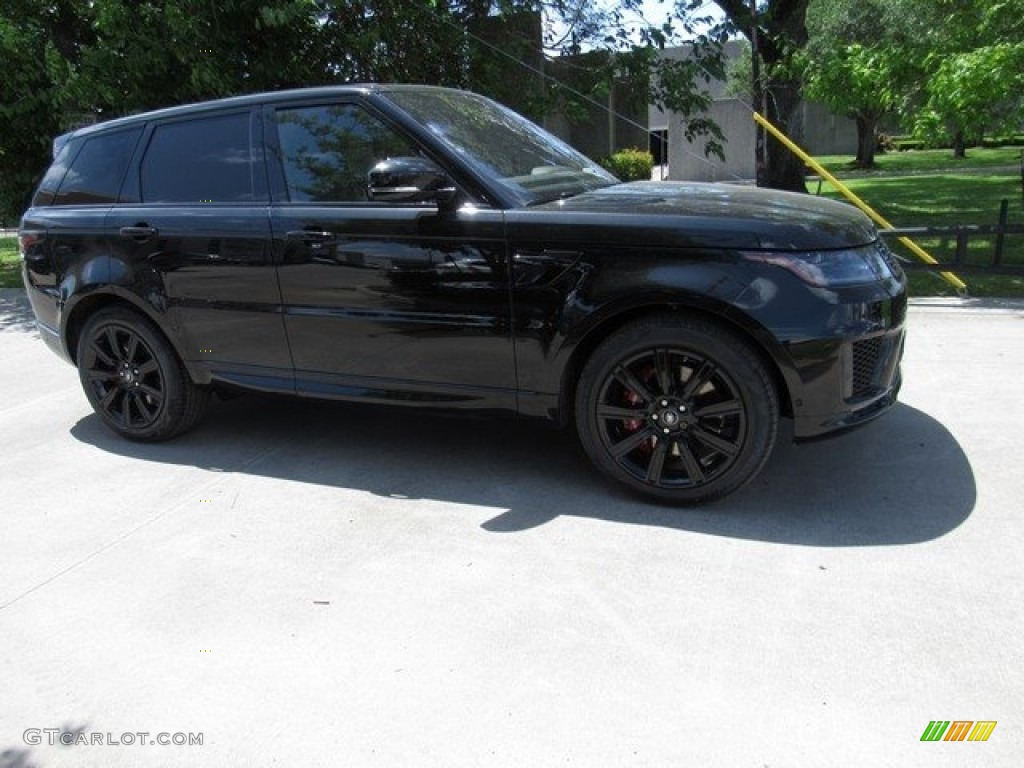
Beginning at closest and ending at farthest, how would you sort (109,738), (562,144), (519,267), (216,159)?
(109,738) < (519,267) < (216,159) < (562,144)

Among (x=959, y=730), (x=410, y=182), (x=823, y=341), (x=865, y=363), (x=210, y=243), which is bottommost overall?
(x=959, y=730)

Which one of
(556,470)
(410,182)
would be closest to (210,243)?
(410,182)

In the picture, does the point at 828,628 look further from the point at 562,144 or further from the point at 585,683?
the point at 562,144

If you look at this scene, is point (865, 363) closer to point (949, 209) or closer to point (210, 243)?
point (210, 243)

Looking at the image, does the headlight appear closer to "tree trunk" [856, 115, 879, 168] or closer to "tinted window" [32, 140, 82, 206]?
"tinted window" [32, 140, 82, 206]

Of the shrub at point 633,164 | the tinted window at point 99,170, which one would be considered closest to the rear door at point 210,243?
the tinted window at point 99,170

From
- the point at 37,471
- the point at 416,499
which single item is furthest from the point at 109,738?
the point at 37,471

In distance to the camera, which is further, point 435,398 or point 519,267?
point 435,398

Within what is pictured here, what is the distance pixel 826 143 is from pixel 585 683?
49.2 metres

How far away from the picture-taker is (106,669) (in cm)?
283

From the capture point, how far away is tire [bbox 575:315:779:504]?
3.49m

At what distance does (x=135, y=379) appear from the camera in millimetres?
4926

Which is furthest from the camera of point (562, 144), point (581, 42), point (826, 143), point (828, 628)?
point (826, 143)

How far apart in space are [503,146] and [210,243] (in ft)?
5.48
